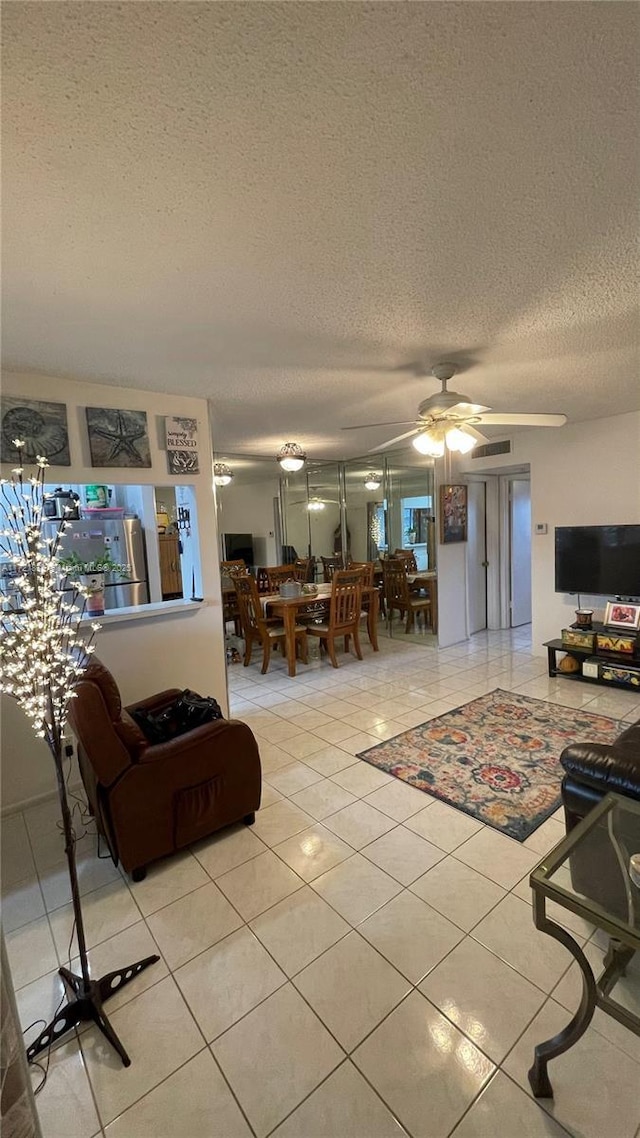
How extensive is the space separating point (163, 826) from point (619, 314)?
3.12 m

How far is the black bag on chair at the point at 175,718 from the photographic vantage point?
2.31 meters

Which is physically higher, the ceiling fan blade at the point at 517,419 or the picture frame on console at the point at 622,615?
the ceiling fan blade at the point at 517,419

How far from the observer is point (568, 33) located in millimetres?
860

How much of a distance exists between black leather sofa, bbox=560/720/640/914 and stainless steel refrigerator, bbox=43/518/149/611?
126 inches

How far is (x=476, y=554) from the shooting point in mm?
5973

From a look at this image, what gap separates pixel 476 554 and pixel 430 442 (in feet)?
11.5

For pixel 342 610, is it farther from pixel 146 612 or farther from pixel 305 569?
pixel 146 612

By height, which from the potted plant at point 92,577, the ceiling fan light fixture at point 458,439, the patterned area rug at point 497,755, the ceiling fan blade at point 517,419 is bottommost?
the patterned area rug at point 497,755

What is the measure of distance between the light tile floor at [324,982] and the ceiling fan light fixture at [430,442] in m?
2.07

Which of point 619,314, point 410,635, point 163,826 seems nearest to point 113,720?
point 163,826

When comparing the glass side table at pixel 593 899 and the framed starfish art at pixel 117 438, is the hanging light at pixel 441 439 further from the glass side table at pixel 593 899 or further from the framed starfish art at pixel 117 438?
the glass side table at pixel 593 899

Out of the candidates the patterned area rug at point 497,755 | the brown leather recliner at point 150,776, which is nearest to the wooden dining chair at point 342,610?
the patterned area rug at point 497,755

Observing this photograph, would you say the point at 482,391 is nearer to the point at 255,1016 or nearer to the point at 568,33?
the point at 568,33

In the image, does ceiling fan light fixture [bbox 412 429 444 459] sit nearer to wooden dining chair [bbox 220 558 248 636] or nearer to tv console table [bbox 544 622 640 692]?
tv console table [bbox 544 622 640 692]
